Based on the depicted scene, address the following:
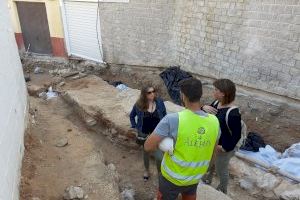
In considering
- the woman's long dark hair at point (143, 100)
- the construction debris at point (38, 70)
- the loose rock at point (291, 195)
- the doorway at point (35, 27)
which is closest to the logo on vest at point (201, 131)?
the woman's long dark hair at point (143, 100)

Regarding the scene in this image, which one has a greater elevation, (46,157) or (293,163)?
(46,157)

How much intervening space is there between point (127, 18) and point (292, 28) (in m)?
5.21

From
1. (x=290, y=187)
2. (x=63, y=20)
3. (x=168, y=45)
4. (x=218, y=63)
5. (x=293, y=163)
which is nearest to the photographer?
(x=290, y=187)

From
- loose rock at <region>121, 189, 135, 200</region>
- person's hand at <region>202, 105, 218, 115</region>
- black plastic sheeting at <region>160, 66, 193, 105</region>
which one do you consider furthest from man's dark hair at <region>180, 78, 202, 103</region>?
black plastic sheeting at <region>160, 66, 193, 105</region>

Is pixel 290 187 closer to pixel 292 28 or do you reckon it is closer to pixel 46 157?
pixel 292 28

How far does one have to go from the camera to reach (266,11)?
6.37m

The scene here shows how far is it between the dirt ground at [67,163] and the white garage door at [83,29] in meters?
4.50

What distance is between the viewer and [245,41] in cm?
687

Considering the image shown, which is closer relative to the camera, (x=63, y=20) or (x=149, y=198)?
(x=149, y=198)

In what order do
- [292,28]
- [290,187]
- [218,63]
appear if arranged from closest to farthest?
[290,187] → [292,28] → [218,63]

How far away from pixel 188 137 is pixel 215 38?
5.42 meters

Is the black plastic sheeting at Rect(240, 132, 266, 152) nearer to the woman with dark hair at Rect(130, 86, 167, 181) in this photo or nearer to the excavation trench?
the excavation trench

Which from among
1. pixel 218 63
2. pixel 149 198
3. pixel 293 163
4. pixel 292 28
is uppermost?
pixel 292 28

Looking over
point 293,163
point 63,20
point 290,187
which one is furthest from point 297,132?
point 63,20
